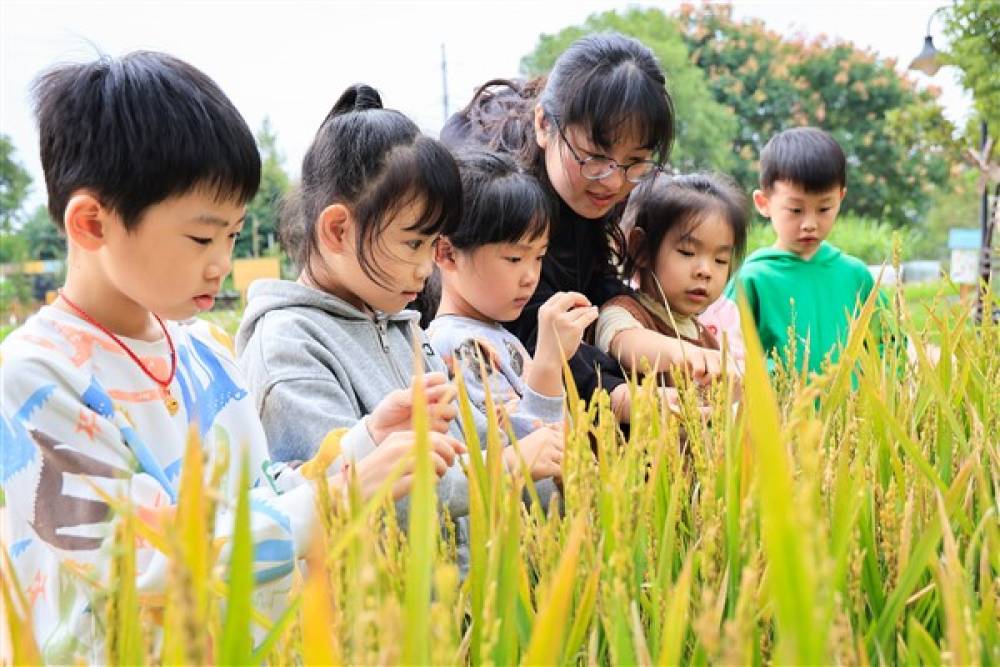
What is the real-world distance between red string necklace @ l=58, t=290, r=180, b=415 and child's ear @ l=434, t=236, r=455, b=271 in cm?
73

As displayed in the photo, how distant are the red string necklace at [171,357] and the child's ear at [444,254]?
73cm

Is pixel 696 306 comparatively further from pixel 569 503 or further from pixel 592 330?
pixel 569 503

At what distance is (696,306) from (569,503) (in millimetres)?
1555

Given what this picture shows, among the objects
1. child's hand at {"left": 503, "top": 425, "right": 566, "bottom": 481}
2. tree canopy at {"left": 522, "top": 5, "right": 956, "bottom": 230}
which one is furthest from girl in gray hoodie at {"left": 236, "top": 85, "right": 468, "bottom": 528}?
tree canopy at {"left": 522, "top": 5, "right": 956, "bottom": 230}

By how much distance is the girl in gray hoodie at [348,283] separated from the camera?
1.43m

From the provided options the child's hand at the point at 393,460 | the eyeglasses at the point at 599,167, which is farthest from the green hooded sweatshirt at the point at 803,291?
the child's hand at the point at 393,460

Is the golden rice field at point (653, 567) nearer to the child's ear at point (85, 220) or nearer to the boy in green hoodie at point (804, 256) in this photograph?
the child's ear at point (85, 220)

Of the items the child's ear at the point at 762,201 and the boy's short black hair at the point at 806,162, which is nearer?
the boy's short black hair at the point at 806,162

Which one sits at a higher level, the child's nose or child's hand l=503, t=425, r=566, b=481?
the child's nose

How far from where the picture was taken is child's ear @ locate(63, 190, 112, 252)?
42.8 inches

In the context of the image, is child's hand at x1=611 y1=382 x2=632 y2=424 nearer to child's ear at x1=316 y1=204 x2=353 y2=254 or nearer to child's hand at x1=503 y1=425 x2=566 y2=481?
child's hand at x1=503 y1=425 x2=566 y2=481

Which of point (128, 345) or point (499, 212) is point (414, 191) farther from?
point (128, 345)

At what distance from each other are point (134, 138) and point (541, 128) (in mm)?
1148

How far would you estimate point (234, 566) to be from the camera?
45 cm
